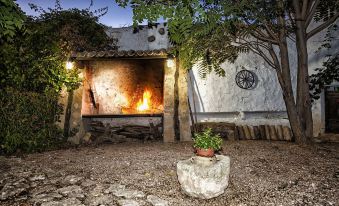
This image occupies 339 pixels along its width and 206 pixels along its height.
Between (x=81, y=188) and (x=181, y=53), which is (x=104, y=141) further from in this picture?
(x=81, y=188)

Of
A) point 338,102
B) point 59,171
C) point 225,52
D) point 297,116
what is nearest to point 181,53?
point 225,52

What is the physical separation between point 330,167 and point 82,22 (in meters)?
11.9

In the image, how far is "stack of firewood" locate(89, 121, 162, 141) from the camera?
9.77 m

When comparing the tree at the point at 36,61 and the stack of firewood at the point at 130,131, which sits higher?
the tree at the point at 36,61

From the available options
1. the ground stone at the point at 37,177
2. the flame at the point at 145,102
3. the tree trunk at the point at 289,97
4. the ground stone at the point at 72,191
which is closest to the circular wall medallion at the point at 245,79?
the tree trunk at the point at 289,97

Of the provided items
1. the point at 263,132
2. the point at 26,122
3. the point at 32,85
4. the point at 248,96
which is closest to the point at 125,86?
the point at 32,85

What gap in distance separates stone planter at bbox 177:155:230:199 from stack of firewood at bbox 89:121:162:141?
5.93 m

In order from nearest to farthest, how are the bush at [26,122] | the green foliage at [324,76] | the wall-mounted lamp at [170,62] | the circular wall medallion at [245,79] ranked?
the bush at [26,122] → the green foliage at [324,76] → the wall-mounted lamp at [170,62] → the circular wall medallion at [245,79]

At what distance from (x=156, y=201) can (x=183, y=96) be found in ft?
19.3

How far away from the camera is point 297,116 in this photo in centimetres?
754

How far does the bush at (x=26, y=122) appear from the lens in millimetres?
6906

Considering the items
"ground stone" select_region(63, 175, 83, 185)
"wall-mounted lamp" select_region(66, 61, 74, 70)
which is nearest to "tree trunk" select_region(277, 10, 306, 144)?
"ground stone" select_region(63, 175, 83, 185)

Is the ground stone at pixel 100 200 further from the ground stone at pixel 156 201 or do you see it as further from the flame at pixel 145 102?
the flame at pixel 145 102

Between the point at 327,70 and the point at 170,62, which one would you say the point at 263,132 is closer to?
the point at 327,70
